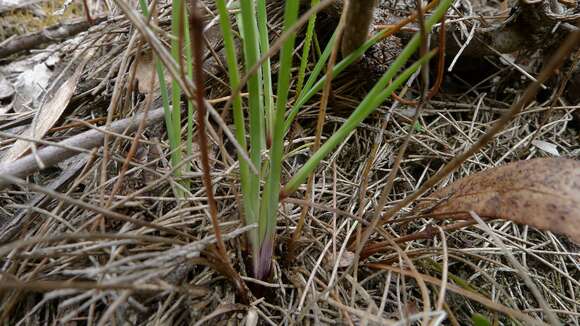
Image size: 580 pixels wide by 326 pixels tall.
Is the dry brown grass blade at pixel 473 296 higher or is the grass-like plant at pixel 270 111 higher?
the grass-like plant at pixel 270 111

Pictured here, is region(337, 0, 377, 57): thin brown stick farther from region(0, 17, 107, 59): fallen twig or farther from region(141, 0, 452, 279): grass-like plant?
region(0, 17, 107, 59): fallen twig

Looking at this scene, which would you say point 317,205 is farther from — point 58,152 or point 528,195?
point 58,152

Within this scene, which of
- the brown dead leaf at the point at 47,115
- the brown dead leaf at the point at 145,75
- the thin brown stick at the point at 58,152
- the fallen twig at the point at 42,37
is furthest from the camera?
the fallen twig at the point at 42,37

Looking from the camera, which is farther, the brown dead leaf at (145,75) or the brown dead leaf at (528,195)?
the brown dead leaf at (145,75)

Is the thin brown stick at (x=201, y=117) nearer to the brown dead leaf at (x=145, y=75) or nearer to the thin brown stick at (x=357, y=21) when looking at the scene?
the thin brown stick at (x=357, y=21)

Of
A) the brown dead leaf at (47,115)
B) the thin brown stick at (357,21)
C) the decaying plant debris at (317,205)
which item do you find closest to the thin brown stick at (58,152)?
the decaying plant debris at (317,205)

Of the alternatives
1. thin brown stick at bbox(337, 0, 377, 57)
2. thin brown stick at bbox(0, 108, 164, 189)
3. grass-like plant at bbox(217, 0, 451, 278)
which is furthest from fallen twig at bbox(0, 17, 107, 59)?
thin brown stick at bbox(337, 0, 377, 57)

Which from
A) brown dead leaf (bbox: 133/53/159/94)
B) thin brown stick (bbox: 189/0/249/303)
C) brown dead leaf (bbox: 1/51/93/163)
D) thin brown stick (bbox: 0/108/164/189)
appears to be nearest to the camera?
thin brown stick (bbox: 189/0/249/303)

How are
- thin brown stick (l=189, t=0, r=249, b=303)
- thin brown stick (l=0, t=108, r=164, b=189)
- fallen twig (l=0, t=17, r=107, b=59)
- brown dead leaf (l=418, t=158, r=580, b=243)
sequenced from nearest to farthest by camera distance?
thin brown stick (l=189, t=0, r=249, b=303), brown dead leaf (l=418, t=158, r=580, b=243), thin brown stick (l=0, t=108, r=164, b=189), fallen twig (l=0, t=17, r=107, b=59)

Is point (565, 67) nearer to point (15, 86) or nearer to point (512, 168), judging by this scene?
point (512, 168)
